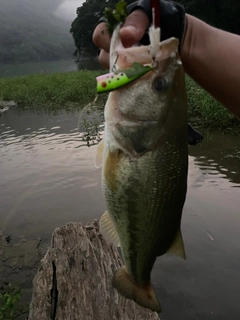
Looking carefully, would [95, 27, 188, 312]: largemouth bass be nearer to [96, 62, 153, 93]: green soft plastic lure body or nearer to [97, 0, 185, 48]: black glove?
[96, 62, 153, 93]: green soft plastic lure body

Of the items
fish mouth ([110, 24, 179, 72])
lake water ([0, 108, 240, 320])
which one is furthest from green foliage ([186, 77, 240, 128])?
fish mouth ([110, 24, 179, 72])

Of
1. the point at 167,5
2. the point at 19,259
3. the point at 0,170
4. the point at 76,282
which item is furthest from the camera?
the point at 0,170

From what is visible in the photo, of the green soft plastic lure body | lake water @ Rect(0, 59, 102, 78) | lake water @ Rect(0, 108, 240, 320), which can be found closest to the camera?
the green soft plastic lure body

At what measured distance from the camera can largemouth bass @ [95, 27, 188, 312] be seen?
1.64 meters

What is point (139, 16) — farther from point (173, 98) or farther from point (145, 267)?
point (145, 267)

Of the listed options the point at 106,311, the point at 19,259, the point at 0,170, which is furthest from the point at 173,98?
the point at 0,170

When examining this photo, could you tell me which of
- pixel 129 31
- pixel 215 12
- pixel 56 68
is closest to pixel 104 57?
pixel 129 31

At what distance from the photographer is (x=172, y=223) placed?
6.18 feet

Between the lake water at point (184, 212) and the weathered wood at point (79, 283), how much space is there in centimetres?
118

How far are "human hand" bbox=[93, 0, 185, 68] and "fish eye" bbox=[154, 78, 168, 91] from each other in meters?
0.20

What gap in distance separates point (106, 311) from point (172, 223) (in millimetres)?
2114

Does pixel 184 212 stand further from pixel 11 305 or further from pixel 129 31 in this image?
pixel 129 31

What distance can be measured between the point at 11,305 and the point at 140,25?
3.07m

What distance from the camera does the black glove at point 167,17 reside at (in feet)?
5.79
